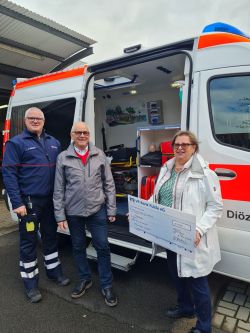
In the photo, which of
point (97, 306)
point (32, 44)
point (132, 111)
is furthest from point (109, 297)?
point (32, 44)

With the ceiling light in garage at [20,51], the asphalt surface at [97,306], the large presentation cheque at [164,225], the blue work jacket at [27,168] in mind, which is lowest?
the asphalt surface at [97,306]

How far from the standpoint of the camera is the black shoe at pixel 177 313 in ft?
8.04

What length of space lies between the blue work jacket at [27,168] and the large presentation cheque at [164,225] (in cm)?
102

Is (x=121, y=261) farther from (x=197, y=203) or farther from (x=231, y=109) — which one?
(x=231, y=109)

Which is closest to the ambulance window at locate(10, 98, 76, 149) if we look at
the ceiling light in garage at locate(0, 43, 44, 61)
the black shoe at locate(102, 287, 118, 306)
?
the black shoe at locate(102, 287, 118, 306)

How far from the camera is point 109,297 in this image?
2.73 meters

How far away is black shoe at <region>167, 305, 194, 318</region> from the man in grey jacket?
54 centimetres

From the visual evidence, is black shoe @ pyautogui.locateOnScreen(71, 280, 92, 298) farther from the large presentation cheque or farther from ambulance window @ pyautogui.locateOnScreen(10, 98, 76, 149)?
ambulance window @ pyautogui.locateOnScreen(10, 98, 76, 149)

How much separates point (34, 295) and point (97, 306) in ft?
2.16

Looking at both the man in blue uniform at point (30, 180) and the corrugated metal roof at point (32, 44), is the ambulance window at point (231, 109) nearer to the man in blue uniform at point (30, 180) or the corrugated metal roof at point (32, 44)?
the man in blue uniform at point (30, 180)

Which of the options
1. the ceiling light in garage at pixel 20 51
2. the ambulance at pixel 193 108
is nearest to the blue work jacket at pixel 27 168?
the ambulance at pixel 193 108

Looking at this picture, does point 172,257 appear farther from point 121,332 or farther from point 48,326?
point 48,326

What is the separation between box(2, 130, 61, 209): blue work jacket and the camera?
2.69 metres

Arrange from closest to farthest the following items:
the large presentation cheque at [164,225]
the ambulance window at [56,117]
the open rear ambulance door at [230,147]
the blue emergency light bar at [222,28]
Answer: the large presentation cheque at [164,225], the open rear ambulance door at [230,147], the blue emergency light bar at [222,28], the ambulance window at [56,117]
